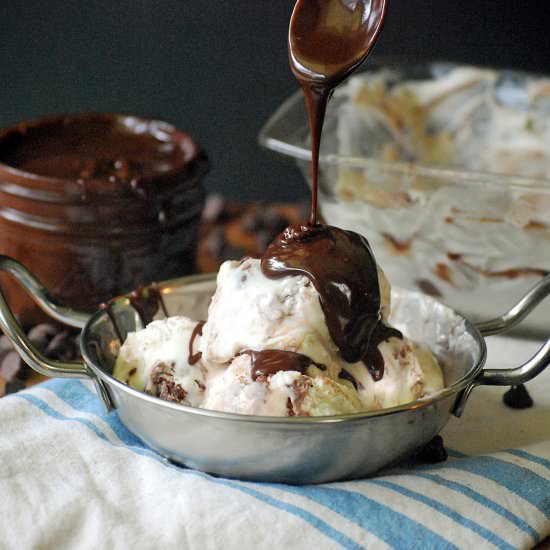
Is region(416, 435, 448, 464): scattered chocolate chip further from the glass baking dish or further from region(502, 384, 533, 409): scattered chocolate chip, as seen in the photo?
the glass baking dish

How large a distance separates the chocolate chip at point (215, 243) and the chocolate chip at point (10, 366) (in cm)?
62

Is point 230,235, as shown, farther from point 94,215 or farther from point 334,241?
point 334,241

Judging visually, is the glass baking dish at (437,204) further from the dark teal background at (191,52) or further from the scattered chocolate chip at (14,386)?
the scattered chocolate chip at (14,386)

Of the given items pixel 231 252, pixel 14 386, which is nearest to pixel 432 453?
pixel 14 386

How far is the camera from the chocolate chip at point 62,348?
1620 mm

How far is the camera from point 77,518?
3.45 feet

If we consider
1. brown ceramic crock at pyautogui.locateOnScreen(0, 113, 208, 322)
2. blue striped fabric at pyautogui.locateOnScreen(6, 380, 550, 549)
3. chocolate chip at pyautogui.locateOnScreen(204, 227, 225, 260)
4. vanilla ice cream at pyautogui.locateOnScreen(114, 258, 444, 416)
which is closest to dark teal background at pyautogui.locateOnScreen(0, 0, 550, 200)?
chocolate chip at pyautogui.locateOnScreen(204, 227, 225, 260)

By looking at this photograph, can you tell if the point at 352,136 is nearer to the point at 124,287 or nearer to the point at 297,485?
the point at 124,287

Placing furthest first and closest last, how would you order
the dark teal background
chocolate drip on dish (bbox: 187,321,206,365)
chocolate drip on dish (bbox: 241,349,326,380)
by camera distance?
1. the dark teal background
2. chocolate drip on dish (bbox: 187,321,206,365)
3. chocolate drip on dish (bbox: 241,349,326,380)

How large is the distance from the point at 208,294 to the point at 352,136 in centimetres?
70

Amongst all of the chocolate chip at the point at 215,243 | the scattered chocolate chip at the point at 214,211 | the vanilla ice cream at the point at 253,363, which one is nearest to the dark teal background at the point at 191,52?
the scattered chocolate chip at the point at 214,211

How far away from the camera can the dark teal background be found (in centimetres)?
243

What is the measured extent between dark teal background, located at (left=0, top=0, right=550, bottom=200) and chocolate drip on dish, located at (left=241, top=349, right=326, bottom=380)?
5.04 feet

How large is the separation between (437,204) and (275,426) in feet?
2.50
